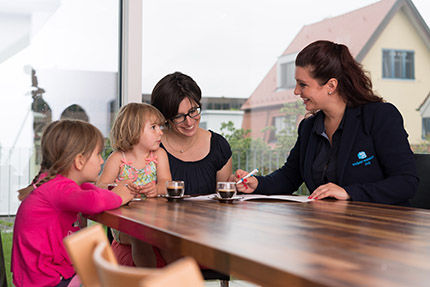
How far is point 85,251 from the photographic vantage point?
40.3 inches

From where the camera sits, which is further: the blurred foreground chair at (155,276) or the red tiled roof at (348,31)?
the red tiled roof at (348,31)

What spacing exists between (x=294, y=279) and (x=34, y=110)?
2912 mm

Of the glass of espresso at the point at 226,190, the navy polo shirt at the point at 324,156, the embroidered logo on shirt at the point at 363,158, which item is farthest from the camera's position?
the navy polo shirt at the point at 324,156

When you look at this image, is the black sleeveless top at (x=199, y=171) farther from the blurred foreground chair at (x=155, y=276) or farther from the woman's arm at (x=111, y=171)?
the blurred foreground chair at (x=155, y=276)

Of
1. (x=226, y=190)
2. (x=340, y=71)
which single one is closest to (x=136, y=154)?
(x=226, y=190)

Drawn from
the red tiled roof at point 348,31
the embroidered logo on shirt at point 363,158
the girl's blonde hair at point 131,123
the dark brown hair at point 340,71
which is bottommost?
the embroidered logo on shirt at point 363,158

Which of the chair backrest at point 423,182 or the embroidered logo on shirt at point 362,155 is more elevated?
the embroidered logo on shirt at point 362,155

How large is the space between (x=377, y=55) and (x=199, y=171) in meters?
2.34

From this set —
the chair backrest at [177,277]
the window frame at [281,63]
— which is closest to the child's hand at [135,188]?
the chair backrest at [177,277]

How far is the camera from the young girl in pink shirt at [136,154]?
2525 mm

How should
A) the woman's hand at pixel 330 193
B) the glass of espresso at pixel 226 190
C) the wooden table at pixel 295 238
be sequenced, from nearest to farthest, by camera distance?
the wooden table at pixel 295 238
the glass of espresso at pixel 226 190
the woman's hand at pixel 330 193

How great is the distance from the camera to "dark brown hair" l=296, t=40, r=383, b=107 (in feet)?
8.30

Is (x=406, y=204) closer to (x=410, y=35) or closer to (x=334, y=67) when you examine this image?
(x=334, y=67)

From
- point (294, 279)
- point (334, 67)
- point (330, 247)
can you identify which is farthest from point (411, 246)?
point (334, 67)
